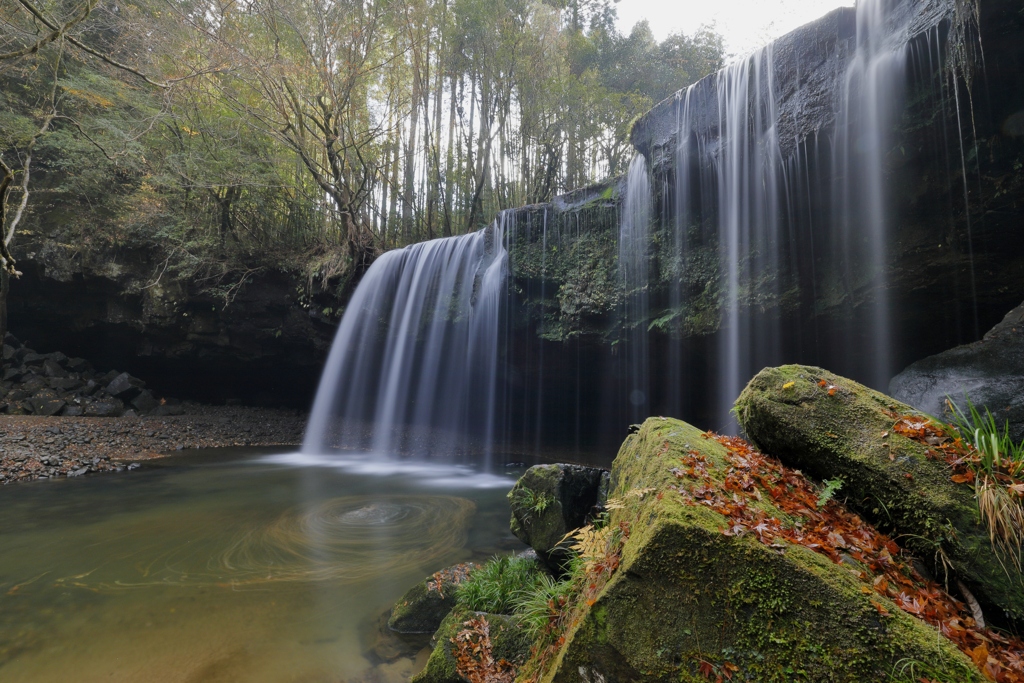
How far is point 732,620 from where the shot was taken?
1.71 meters

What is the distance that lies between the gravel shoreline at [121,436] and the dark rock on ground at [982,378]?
1462cm

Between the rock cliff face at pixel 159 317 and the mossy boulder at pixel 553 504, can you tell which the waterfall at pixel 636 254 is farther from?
the rock cliff face at pixel 159 317

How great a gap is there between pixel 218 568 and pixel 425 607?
112 inches

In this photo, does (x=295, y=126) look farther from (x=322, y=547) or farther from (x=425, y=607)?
(x=425, y=607)

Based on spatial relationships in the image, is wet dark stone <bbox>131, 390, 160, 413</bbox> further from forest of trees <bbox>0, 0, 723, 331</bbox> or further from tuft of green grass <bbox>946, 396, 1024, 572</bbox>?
tuft of green grass <bbox>946, 396, 1024, 572</bbox>

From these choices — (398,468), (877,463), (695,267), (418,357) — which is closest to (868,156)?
(695,267)

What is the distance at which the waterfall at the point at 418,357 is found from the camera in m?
11.9

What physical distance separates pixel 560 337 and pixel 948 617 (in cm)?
868

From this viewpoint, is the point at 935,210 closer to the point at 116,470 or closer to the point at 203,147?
the point at 116,470

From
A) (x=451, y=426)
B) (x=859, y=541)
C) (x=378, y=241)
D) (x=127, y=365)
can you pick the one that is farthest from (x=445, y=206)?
(x=859, y=541)

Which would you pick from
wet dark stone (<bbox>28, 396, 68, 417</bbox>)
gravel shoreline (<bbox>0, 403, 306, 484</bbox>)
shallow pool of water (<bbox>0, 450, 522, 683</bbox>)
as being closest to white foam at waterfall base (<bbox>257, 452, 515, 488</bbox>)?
shallow pool of water (<bbox>0, 450, 522, 683</bbox>)

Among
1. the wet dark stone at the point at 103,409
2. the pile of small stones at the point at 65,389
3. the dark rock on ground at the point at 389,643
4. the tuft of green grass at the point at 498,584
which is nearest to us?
the dark rock on ground at the point at 389,643

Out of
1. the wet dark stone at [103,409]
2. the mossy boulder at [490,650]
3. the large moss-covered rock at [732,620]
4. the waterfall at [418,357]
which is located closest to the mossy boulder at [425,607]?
the mossy boulder at [490,650]

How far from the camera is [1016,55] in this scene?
17.6 ft
